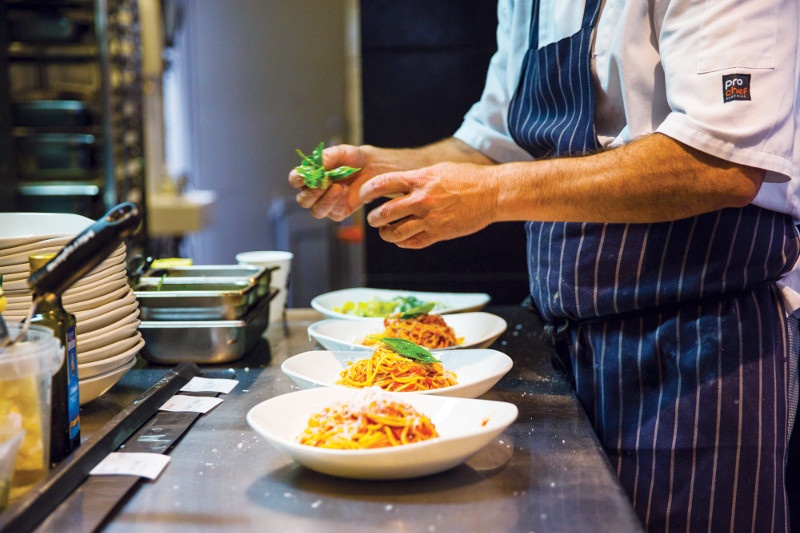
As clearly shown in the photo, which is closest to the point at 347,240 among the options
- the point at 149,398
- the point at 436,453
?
the point at 149,398

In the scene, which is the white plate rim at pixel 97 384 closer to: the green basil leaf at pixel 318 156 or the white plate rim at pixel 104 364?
the white plate rim at pixel 104 364

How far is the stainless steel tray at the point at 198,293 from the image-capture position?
1.83 meters

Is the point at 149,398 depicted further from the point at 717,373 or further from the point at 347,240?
the point at 347,240

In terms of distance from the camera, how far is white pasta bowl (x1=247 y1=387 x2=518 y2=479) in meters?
1.09

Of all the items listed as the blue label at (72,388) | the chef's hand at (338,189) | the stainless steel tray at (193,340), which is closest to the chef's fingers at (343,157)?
the chef's hand at (338,189)

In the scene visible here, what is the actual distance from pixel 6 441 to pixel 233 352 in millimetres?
826

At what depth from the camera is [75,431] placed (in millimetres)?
1265

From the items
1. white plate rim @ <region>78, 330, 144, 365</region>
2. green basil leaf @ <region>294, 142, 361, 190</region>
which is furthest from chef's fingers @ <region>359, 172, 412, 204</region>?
white plate rim @ <region>78, 330, 144, 365</region>

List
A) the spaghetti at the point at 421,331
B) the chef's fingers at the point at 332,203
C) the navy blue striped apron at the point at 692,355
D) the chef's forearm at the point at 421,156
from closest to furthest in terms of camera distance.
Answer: the navy blue striped apron at the point at 692,355 < the spaghetti at the point at 421,331 < the chef's fingers at the point at 332,203 < the chef's forearm at the point at 421,156

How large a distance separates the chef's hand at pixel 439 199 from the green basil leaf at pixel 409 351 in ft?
0.66

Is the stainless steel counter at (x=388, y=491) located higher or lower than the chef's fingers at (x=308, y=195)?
lower

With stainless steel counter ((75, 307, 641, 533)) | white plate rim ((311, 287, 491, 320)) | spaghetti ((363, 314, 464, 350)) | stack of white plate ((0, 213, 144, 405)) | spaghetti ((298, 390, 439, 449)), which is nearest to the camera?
stainless steel counter ((75, 307, 641, 533))

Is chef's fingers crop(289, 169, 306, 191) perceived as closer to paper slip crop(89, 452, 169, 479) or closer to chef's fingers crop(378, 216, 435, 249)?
chef's fingers crop(378, 216, 435, 249)

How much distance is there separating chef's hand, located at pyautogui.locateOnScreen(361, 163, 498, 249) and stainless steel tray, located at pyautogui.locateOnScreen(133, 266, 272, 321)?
48 cm
